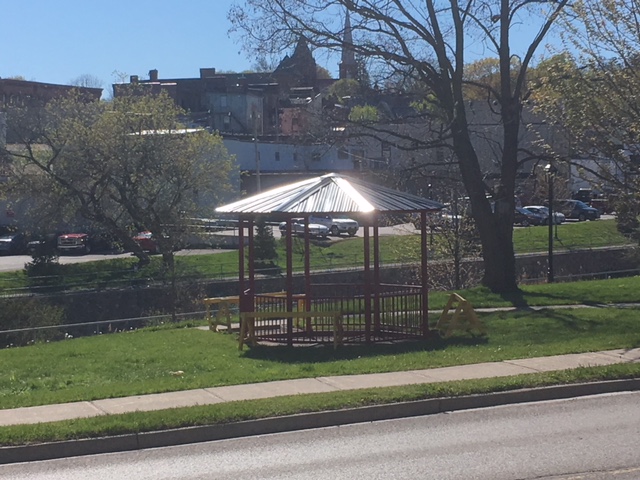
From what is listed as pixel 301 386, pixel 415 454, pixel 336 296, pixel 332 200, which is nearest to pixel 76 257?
pixel 336 296

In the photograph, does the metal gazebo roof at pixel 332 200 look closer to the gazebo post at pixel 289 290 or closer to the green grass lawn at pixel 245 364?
the gazebo post at pixel 289 290

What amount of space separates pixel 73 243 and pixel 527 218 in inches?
1240

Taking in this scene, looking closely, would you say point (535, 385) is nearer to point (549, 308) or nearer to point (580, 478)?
point (580, 478)

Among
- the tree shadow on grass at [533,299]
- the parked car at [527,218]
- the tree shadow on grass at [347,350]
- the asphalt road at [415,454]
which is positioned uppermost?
the parked car at [527,218]

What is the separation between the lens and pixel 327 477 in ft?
27.1

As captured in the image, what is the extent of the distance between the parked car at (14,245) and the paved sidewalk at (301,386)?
4622cm

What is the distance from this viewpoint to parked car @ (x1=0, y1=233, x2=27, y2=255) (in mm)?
55594

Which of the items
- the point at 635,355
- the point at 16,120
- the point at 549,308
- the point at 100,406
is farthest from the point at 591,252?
the point at 100,406

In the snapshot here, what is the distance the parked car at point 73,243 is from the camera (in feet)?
176

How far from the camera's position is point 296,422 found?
34.6 feet

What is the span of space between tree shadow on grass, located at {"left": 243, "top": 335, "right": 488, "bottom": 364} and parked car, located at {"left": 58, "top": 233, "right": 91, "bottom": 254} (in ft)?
128

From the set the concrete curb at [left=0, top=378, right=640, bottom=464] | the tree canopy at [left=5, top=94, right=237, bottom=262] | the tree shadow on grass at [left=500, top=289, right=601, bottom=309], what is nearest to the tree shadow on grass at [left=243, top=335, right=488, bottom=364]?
the concrete curb at [left=0, top=378, right=640, bottom=464]

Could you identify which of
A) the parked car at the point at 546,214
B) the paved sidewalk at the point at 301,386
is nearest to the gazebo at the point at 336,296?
the paved sidewalk at the point at 301,386

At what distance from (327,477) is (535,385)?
16.1 ft
